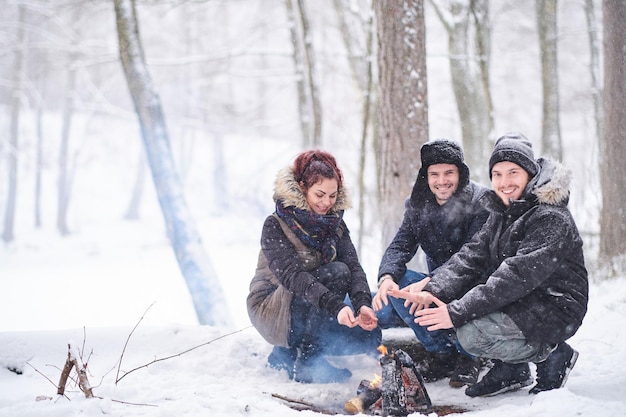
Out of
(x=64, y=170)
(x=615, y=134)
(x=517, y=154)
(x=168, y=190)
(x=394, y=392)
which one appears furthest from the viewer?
(x=64, y=170)

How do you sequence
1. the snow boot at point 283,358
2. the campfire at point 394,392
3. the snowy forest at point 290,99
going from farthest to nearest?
the snowy forest at point 290,99 → the snow boot at point 283,358 → the campfire at point 394,392

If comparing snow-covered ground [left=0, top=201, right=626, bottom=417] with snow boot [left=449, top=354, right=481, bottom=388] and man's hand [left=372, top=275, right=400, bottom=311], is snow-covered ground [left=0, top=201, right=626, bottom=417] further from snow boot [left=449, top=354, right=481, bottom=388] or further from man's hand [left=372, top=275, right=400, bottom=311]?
man's hand [left=372, top=275, right=400, bottom=311]

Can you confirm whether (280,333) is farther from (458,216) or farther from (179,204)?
(179,204)

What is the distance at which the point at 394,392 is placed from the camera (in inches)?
111

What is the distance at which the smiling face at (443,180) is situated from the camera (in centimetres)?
357

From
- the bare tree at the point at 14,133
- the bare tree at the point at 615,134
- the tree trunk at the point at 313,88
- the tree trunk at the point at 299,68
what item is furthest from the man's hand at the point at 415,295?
the bare tree at the point at 14,133

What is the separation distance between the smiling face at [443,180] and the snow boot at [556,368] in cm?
123

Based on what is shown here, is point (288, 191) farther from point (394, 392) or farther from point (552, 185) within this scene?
point (552, 185)

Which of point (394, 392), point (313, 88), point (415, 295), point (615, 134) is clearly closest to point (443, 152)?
point (415, 295)

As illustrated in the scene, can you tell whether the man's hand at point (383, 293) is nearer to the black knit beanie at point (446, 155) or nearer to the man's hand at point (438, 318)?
the man's hand at point (438, 318)

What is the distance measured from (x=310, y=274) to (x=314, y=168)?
2.41 ft

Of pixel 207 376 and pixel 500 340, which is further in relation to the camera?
pixel 207 376

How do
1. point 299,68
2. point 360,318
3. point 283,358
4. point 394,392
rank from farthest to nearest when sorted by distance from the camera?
1. point 299,68
2. point 283,358
3. point 360,318
4. point 394,392

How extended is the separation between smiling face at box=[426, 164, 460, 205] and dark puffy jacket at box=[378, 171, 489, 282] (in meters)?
0.05
